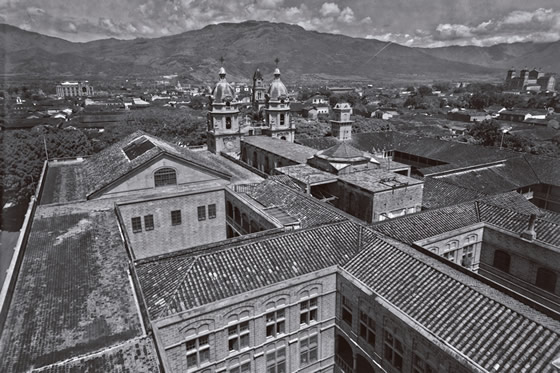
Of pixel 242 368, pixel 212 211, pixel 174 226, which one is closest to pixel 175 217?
pixel 174 226

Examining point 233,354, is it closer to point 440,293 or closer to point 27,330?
point 27,330

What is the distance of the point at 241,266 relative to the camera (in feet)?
67.2

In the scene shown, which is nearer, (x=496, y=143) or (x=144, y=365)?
(x=144, y=365)

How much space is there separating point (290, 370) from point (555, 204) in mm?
43480

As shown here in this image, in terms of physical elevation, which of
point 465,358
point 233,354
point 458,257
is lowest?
point 233,354

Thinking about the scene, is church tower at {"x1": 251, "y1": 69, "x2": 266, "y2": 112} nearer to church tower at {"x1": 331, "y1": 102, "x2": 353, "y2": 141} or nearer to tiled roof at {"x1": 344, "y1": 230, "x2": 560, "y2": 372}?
church tower at {"x1": 331, "y1": 102, "x2": 353, "y2": 141}

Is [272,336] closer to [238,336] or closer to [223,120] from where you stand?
[238,336]

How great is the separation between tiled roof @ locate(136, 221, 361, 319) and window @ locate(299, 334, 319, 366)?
4679 millimetres

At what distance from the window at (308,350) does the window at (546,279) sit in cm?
1577

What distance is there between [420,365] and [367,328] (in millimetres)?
3492

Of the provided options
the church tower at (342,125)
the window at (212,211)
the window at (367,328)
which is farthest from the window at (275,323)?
the church tower at (342,125)

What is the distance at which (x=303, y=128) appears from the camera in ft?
322

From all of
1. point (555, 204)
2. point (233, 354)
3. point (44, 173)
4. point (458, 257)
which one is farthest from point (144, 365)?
point (555, 204)

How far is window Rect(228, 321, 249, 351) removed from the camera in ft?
64.1
